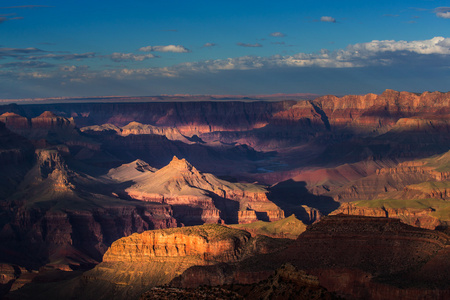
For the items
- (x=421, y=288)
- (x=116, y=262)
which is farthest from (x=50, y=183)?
(x=421, y=288)

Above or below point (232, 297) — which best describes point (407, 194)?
below

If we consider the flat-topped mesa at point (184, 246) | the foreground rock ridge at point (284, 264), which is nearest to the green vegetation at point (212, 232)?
the flat-topped mesa at point (184, 246)

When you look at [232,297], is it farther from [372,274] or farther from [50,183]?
[50,183]

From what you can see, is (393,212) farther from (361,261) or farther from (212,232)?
(361,261)

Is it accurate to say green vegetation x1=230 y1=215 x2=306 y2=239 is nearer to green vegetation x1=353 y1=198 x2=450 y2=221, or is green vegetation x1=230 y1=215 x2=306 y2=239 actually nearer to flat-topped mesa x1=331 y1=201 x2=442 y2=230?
flat-topped mesa x1=331 y1=201 x2=442 y2=230

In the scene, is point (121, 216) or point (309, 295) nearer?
point (309, 295)

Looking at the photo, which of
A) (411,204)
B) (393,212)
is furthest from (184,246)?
(411,204)

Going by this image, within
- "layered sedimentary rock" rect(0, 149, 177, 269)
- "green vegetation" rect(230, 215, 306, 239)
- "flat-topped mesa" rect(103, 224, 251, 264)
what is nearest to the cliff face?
"flat-topped mesa" rect(103, 224, 251, 264)

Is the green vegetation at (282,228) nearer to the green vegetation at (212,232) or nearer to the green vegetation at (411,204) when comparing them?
the green vegetation at (212,232)
